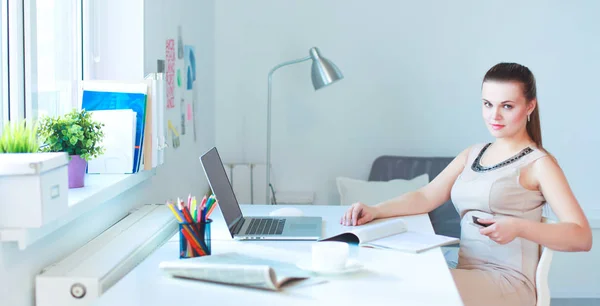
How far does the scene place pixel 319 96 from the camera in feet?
14.8

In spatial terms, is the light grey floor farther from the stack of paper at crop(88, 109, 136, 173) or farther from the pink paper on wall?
the stack of paper at crop(88, 109, 136, 173)

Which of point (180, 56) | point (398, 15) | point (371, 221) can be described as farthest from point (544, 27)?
point (371, 221)

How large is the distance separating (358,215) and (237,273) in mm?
859

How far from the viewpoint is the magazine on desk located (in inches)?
79.1

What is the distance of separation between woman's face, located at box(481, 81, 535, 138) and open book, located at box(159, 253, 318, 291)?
93 cm

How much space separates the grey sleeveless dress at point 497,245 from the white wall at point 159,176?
1.04 m

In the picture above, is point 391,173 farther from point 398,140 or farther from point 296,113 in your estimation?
point 296,113

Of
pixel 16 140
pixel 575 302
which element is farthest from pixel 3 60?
pixel 575 302

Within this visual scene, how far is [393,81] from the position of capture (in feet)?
14.6

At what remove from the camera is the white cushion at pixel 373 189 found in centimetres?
416

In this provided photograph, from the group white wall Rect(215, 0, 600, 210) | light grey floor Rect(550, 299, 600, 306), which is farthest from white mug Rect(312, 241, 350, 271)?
light grey floor Rect(550, 299, 600, 306)

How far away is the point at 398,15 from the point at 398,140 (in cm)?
71

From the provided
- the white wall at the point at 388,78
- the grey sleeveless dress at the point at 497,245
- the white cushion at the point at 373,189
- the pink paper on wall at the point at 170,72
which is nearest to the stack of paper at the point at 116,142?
the pink paper on wall at the point at 170,72

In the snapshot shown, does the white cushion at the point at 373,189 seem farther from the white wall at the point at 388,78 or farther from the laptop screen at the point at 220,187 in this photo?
the laptop screen at the point at 220,187
